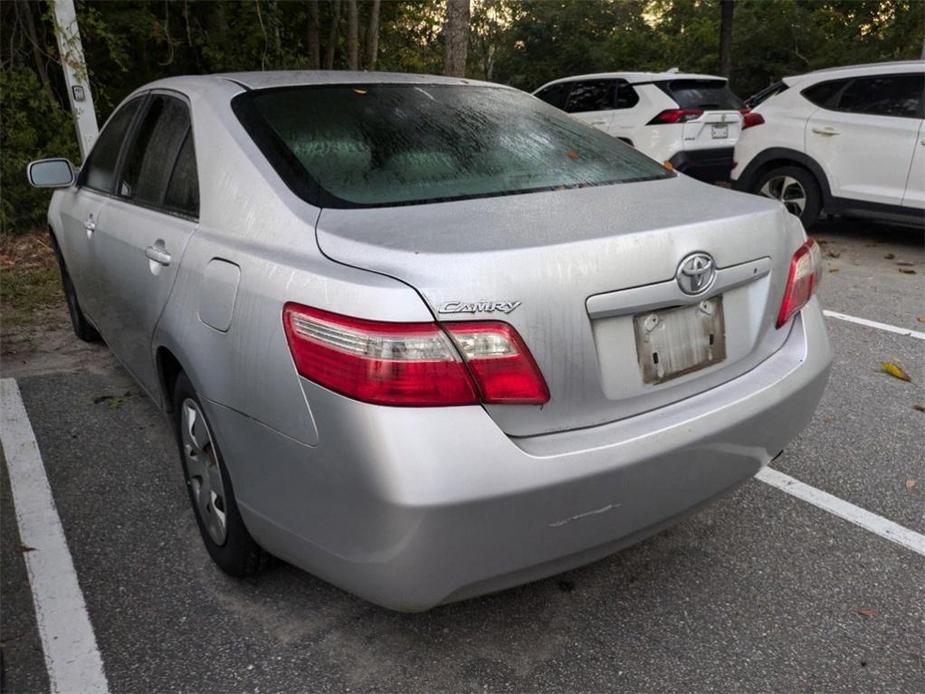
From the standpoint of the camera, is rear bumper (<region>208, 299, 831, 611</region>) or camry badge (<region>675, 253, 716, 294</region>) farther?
camry badge (<region>675, 253, 716, 294</region>)

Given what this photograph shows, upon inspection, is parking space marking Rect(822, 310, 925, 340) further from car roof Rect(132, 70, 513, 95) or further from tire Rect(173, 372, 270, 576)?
tire Rect(173, 372, 270, 576)

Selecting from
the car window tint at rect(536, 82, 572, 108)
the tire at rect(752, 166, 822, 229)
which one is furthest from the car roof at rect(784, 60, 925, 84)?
the car window tint at rect(536, 82, 572, 108)

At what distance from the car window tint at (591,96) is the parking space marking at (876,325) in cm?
582

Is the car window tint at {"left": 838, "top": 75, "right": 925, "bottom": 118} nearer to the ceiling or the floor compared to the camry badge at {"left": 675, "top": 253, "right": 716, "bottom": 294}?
nearer to the floor

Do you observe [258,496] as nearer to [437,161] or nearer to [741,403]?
[437,161]

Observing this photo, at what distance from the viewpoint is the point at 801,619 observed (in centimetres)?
235

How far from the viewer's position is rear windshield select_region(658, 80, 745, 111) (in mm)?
9742

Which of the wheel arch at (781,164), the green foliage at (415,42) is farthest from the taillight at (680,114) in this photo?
the green foliage at (415,42)

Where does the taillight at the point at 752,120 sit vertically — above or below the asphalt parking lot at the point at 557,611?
above

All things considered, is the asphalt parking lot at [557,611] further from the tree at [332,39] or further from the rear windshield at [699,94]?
the tree at [332,39]

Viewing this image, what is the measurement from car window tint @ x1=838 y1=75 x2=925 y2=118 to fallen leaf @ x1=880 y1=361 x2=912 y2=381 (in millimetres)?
3543

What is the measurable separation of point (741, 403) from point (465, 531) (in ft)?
2.86

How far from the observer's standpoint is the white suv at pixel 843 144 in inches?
272

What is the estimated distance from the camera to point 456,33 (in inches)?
330
